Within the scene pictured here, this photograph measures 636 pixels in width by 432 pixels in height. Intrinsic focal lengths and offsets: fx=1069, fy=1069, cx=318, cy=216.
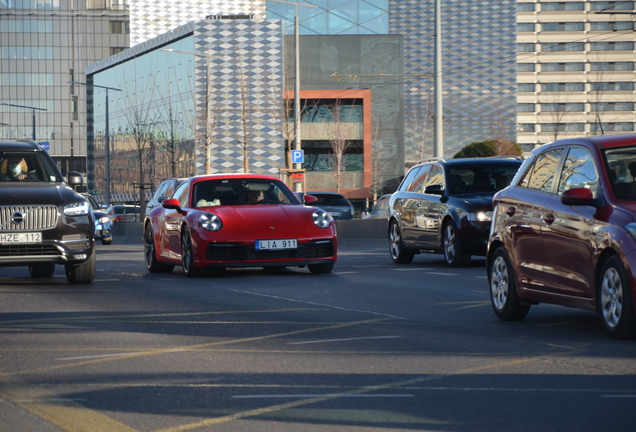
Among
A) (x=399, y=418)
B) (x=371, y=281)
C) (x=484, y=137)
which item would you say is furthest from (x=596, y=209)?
(x=484, y=137)

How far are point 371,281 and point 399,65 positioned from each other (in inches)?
2498

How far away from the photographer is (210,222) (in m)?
14.4

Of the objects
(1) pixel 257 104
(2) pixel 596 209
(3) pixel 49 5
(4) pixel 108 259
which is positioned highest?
(3) pixel 49 5

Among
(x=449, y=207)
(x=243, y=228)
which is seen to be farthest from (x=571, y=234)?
(x=449, y=207)

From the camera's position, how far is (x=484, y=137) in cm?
9550

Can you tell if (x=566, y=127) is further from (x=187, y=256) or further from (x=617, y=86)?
(x=187, y=256)

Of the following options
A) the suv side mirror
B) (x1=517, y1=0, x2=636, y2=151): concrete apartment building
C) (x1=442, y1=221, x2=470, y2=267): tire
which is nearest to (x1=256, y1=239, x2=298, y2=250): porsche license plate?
the suv side mirror

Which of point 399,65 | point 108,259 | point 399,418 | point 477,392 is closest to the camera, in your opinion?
point 399,418

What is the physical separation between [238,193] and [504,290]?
697cm

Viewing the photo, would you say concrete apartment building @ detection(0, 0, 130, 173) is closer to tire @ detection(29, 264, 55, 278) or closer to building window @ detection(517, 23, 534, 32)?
building window @ detection(517, 23, 534, 32)

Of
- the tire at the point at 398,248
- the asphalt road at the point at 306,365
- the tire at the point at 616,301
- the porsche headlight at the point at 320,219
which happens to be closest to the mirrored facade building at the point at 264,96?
the tire at the point at 398,248

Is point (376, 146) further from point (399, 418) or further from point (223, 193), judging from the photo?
point (399, 418)

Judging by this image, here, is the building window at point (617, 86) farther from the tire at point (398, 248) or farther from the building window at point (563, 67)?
the tire at point (398, 248)

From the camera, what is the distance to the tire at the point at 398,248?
59.1 feet
